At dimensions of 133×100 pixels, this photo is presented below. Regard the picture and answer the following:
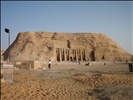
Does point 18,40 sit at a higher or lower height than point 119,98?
higher

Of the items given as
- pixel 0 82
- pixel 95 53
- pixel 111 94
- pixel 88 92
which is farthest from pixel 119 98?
pixel 95 53

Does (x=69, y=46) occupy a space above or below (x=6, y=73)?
above

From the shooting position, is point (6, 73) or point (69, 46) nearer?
point (6, 73)

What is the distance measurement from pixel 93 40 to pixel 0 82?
6395cm

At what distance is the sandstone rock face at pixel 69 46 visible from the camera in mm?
66188

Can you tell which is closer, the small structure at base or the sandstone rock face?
the small structure at base

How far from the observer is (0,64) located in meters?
12.1

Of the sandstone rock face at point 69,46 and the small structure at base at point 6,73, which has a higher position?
the sandstone rock face at point 69,46

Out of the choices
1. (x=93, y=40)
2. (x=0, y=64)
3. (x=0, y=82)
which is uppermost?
(x=93, y=40)

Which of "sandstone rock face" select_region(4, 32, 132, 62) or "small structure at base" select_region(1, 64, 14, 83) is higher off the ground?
"sandstone rock face" select_region(4, 32, 132, 62)

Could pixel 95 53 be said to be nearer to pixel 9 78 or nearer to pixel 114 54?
pixel 114 54

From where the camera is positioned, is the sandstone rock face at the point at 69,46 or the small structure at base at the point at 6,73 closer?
the small structure at base at the point at 6,73

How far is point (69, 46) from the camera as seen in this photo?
7106cm

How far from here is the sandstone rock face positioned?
66188 millimetres
